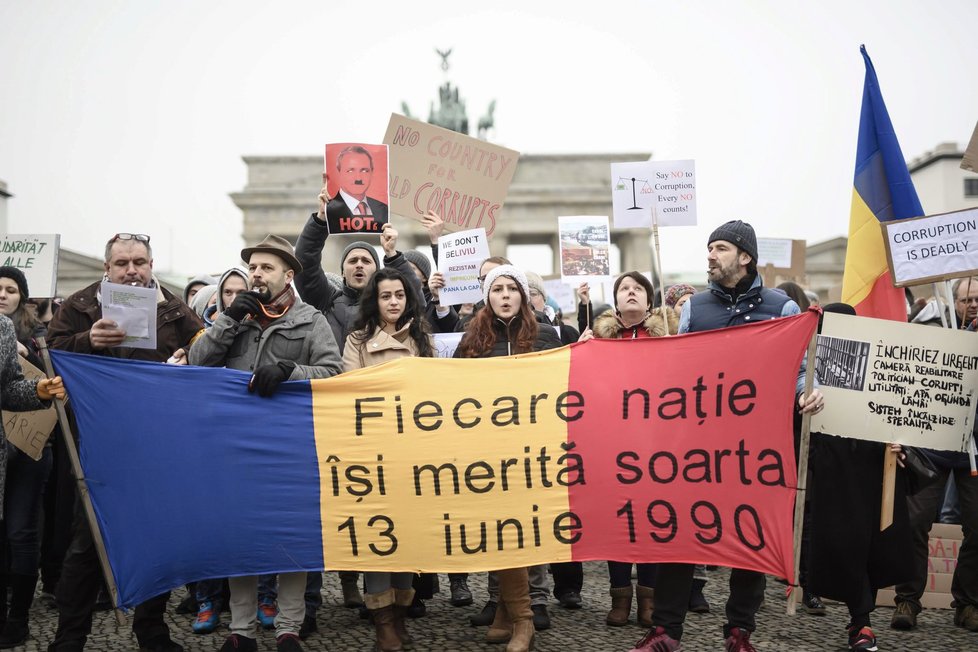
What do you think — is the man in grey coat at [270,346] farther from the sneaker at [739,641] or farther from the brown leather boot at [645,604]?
the sneaker at [739,641]

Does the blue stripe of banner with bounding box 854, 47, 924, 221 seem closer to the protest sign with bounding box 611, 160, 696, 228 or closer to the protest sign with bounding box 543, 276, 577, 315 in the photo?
the protest sign with bounding box 611, 160, 696, 228

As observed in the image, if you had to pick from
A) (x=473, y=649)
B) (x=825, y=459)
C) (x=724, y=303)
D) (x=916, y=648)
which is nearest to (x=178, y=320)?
(x=473, y=649)

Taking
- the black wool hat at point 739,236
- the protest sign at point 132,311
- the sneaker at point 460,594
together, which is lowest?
the sneaker at point 460,594

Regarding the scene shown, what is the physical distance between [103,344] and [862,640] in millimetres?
4191

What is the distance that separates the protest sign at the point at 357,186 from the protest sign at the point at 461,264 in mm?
886

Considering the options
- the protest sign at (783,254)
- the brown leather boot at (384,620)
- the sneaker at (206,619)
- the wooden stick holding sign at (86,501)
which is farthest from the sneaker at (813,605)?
the protest sign at (783,254)

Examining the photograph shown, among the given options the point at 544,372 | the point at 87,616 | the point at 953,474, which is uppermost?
the point at 544,372

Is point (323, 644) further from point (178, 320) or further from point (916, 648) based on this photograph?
point (916, 648)

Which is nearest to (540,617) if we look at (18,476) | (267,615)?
(267,615)

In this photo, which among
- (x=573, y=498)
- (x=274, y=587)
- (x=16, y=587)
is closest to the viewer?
(x=573, y=498)

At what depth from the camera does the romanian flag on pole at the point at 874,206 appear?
5.99 m

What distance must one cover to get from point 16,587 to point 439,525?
8.29 ft

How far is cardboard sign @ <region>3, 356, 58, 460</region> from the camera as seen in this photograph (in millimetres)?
5680

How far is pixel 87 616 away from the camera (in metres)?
4.88
